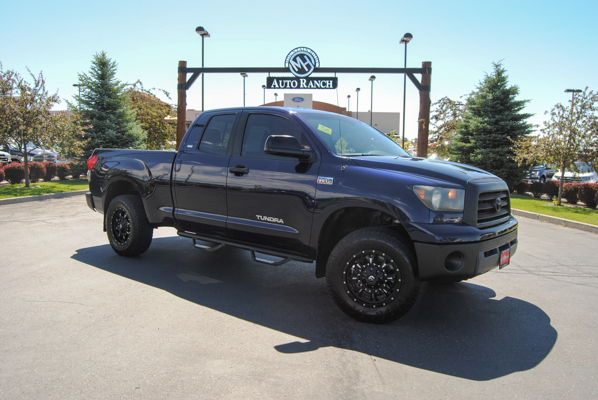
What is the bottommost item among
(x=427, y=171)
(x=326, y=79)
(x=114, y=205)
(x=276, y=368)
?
(x=276, y=368)

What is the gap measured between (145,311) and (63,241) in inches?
152

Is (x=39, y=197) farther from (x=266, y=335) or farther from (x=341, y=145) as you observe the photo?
(x=266, y=335)

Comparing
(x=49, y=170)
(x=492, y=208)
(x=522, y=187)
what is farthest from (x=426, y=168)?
(x=49, y=170)

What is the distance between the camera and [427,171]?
3795mm

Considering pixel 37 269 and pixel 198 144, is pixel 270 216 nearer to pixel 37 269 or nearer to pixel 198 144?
pixel 198 144

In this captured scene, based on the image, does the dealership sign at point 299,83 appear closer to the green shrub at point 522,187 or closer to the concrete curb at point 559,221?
the concrete curb at point 559,221

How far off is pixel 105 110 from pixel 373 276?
69.9ft

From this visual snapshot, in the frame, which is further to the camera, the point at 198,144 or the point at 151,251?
the point at 151,251

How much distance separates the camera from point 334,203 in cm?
397

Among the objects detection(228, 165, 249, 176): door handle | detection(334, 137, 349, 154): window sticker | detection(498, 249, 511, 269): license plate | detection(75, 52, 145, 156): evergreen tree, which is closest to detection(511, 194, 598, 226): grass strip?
detection(498, 249, 511, 269): license plate

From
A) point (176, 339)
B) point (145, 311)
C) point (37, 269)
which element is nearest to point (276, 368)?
point (176, 339)

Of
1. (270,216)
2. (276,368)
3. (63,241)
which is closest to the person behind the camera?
(276,368)

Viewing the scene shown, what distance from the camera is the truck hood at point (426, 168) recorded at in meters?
3.74

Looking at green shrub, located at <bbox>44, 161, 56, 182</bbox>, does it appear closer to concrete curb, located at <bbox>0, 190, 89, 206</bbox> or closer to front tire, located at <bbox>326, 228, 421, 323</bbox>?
concrete curb, located at <bbox>0, 190, 89, 206</bbox>
